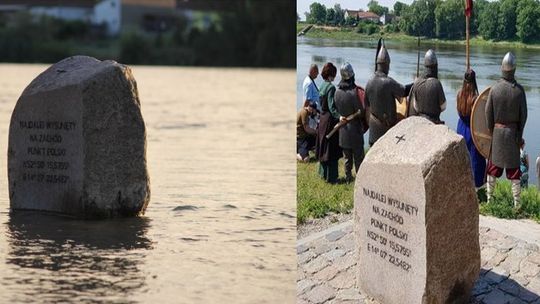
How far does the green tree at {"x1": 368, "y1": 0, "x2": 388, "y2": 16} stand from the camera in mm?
7016

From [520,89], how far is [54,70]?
4527mm

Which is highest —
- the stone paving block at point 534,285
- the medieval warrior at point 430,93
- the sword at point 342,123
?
the medieval warrior at point 430,93

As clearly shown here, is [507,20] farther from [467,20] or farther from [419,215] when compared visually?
[419,215]

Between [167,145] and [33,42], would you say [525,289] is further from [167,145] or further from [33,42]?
[33,42]

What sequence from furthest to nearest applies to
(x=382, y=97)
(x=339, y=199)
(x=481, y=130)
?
1. (x=339, y=199)
2. (x=382, y=97)
3. (x=481, y=130)

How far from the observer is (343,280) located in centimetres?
741

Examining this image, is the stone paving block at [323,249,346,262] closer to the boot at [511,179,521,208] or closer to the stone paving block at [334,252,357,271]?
the stone paving block at [334,252,357,271]

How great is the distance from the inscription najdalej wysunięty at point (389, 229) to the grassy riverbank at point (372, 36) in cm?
96

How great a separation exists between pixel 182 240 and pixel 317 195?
1783 mm

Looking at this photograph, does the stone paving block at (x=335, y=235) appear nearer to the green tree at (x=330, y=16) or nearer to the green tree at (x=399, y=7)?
the green tree at (x=330, y=16)

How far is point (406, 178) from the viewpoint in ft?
22.2

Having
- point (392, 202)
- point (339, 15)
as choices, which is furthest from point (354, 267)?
point (339, 15)

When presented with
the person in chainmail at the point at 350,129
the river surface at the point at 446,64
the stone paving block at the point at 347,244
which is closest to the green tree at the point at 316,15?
the river surface at the point at 446,64

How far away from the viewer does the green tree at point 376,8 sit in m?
7.02
